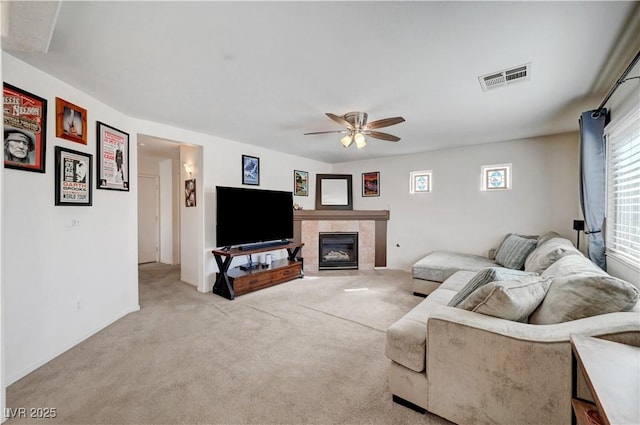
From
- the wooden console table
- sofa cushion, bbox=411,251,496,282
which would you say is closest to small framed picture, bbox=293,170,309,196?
sofa cushion, bbox=411,251,496,282

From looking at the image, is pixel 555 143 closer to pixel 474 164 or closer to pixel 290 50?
pixel 474 164

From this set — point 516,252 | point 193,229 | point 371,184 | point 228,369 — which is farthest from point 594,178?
point 193,229

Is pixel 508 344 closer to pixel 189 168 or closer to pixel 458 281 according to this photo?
pixel 458 281

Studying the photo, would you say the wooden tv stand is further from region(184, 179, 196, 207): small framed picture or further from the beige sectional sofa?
the beige sectional sofa

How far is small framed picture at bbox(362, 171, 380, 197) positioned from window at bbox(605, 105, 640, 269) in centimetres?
349

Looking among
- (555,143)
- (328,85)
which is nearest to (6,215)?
(328,85)

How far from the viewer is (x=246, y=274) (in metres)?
3.77

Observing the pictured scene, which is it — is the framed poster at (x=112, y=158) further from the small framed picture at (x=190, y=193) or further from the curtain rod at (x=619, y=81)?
the curtain rod at (x=619, y=81)

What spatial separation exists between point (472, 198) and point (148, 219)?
6.63m

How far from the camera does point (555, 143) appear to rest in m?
3.85

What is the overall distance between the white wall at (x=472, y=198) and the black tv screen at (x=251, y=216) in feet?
6.91

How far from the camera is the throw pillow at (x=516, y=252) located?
329 centimetres

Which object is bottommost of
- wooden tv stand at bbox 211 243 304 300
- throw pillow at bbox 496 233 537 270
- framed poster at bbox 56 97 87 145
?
wooden tv stand at bbox 211 243 304 300

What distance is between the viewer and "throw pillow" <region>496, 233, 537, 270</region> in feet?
10.8
